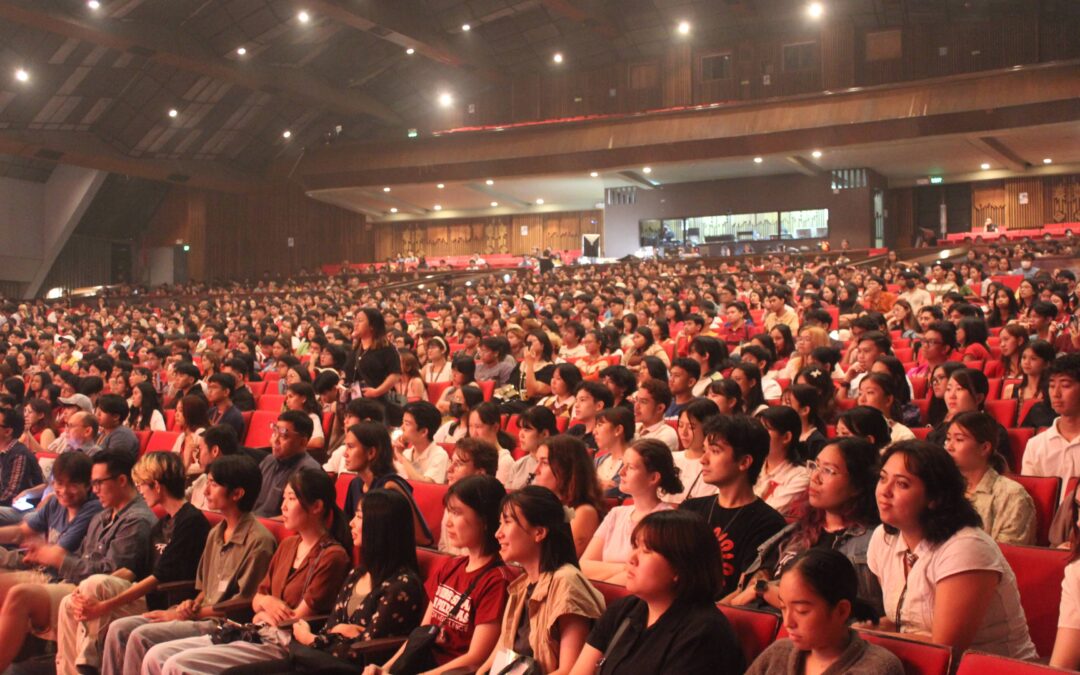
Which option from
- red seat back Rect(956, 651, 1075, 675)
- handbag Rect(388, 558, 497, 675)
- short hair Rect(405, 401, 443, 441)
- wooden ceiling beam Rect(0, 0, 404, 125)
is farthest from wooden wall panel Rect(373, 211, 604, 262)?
red seat back Rect(956, 651, 1075, 675)

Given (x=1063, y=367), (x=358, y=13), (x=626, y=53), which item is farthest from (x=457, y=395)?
(x=626, y=53)

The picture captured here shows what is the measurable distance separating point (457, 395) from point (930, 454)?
3251 millimetres

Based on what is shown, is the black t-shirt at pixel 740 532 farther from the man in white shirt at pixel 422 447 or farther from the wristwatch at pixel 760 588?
the man in white shirt at pixel 422 447

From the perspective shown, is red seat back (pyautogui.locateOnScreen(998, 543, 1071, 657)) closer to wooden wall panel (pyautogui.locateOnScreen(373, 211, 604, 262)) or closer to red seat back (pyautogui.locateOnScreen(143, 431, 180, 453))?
red seat back (pyautogui.locateOnScreen(143, 431, 180, 453))

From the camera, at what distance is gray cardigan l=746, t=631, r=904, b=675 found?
1.96 m

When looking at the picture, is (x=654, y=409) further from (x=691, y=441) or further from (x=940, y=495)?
(x=940, y=495)

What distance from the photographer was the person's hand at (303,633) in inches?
123

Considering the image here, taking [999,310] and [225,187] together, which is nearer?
[999,310]

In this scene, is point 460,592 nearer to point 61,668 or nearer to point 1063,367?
point 61,668

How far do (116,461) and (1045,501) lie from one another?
3351mm

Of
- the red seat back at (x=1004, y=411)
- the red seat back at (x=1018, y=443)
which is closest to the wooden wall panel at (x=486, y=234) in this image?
the red seat back at (x=1004, y=411)

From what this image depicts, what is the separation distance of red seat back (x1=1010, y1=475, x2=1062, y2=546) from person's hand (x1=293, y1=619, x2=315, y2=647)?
88.6 inches

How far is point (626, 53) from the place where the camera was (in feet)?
71.4

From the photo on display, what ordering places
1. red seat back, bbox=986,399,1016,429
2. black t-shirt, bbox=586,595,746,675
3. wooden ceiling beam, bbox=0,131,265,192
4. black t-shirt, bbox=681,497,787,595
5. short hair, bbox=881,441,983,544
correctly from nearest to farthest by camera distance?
black t-shirt, bbox=586,595,746,675 → short hair, bbox=881,441,983,544 → black t-shirt, bbox=681,497,787,595 → red seat back, bbox=986,399,1016,429 → wooden ceiling beam, bbox=0,131,265,192
